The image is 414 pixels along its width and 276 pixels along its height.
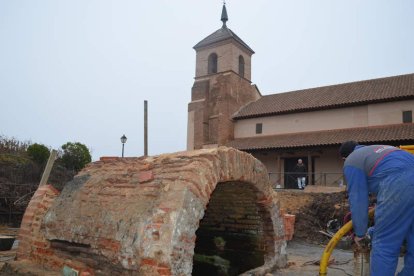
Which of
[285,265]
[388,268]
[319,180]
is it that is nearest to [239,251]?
[285,265]

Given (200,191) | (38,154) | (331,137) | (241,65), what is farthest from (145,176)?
(241,65)

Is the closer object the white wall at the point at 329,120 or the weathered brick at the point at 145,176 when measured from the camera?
the weathered brick at the point at 145,176

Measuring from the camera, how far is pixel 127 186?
14.5 ft

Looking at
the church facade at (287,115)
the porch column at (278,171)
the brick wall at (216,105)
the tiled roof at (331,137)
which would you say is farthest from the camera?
the brick wall at (216,105)

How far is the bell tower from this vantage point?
26094 mm

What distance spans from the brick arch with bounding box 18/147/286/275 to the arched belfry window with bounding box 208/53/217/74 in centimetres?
2378

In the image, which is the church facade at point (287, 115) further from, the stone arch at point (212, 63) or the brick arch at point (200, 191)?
the brick arch at point (200, 191)

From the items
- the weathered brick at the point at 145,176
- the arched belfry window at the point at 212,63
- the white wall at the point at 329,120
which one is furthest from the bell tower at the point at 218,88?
the weathered brick at the point at 145,176

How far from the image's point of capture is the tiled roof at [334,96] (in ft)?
68.2

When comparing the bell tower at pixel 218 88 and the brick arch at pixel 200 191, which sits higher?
the bell tower at pixel 218 88

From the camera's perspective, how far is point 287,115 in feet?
78.2

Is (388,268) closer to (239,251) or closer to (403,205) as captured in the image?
(403,205)

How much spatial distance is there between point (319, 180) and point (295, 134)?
3.70 meters

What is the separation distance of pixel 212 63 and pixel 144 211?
2585 cm
